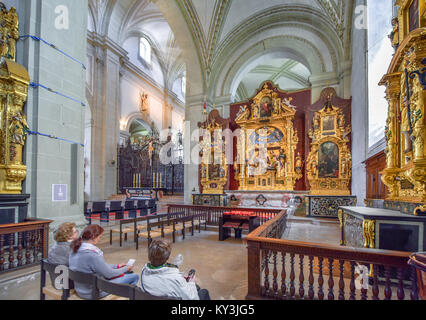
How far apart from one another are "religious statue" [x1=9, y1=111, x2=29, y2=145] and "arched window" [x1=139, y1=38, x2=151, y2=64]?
1511cm

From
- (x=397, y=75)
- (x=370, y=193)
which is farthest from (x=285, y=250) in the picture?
(x=370, y=193)

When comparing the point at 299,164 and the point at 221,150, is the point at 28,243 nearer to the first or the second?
the point at 221,150

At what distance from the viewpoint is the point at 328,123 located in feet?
30.8

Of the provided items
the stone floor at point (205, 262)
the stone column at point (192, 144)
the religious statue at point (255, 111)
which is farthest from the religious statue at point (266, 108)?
the stone floor at point (205, 262)

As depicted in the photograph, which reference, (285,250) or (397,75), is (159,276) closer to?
(285,250)

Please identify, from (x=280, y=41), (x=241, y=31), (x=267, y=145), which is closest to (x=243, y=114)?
(x=267, y=145)

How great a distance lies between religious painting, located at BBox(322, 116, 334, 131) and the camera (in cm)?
931

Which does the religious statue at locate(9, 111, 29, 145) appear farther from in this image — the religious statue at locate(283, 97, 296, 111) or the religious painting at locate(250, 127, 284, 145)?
the religious statue at locate(283, 97, 296, 111)

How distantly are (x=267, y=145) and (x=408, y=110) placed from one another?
8.10 m

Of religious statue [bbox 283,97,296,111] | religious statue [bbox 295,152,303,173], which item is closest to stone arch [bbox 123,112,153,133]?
religious statue [bbox 283,97,296,111]

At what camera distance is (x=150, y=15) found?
15875mm

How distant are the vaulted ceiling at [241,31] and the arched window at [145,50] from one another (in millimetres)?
2471

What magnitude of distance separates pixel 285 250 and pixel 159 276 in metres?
1.67

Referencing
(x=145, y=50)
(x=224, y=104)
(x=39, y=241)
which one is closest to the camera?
(x=39, y=241)
